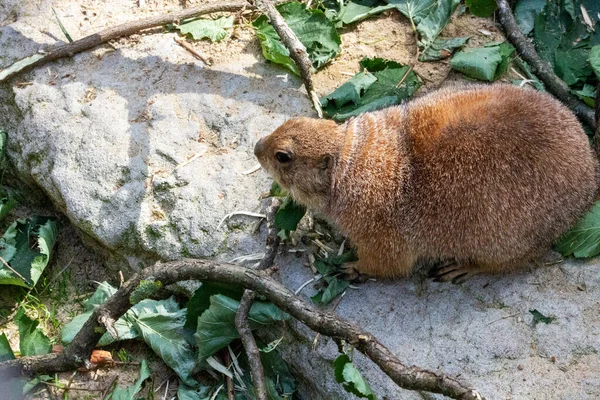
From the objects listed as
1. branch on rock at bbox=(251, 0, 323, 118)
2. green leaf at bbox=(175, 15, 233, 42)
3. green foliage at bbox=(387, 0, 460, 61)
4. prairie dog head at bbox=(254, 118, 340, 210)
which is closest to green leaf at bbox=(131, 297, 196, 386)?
prairie dog head at bbox=(254, 118, 340, 210)

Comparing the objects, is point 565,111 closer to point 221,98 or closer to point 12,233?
point 221,98

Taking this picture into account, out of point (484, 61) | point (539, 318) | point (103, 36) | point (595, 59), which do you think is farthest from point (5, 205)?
point (595, 59)

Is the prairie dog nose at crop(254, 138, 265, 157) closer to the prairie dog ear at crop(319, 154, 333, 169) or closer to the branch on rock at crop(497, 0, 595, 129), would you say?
the prairie dog ear at crop(319, 154, 333, 169)

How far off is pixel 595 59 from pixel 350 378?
10.2ft

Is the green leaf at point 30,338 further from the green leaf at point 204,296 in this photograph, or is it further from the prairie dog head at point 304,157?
the prairie dog head at point 304,157

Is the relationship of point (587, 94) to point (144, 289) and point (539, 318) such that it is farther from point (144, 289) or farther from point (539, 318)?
point (144, 289)

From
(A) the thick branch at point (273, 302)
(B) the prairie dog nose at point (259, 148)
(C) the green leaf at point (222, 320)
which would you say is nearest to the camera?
(A) the thick branch at point (273, 302)

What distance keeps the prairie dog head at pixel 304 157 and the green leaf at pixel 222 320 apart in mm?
762

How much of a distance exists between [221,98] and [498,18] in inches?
95.8

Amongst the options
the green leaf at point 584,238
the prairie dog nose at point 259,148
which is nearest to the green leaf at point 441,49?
the prairie dog nose at point 259,148

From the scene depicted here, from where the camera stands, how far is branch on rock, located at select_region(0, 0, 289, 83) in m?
6.00

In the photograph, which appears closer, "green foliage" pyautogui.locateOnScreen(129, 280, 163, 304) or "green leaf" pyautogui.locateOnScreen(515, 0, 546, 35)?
"green foliage" pyautogui.locateOnScreen(129, 280, 163, 304)

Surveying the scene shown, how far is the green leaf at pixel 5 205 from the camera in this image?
567cm

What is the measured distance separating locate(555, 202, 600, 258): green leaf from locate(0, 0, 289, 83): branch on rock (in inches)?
122
